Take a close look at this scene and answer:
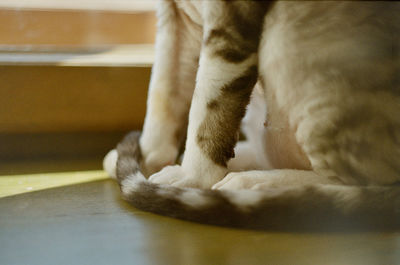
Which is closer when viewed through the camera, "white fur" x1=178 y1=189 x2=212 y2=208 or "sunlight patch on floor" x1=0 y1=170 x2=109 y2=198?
"white fur" x1=178 y1=189 x2=212 y2=208

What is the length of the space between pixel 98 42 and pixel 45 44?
8.3 inches

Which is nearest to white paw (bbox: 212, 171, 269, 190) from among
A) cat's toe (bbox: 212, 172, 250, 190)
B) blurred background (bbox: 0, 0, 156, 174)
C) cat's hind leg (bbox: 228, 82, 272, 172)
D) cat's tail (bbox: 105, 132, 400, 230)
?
cat's toe (bbox: 212, 172, 250, 190)

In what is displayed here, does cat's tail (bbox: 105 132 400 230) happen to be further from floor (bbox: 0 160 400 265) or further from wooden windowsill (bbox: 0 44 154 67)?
wooden windowsill (bbox: 0 44 154 67)

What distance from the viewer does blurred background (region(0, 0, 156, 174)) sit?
5.58 ft

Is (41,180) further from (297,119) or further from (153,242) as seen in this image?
(297,119)

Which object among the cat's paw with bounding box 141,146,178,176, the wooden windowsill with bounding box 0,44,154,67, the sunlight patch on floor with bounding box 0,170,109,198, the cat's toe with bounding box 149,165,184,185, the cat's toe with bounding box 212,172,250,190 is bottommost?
the sunlight patch on floor with bounding box 0,170,109,198

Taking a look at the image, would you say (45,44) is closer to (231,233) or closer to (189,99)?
(189,99)

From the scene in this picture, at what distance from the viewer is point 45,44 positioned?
1855mm

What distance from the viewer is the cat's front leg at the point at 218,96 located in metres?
1.15

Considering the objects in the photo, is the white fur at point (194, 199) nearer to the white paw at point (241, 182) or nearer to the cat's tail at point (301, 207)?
the cat's tail at point (301, 207)

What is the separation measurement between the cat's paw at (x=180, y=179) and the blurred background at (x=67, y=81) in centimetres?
49

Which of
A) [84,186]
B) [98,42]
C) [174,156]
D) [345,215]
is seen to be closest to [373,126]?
[345,215]

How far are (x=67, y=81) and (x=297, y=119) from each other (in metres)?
0.94

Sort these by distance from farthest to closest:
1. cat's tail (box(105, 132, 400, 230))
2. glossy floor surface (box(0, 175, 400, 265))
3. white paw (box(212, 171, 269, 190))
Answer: white paw (box(212, 171, 269, 190)), cat's tail (box(105, 132, 400, 230)), glossy floor surface (box(0, 175, 400, 265))
